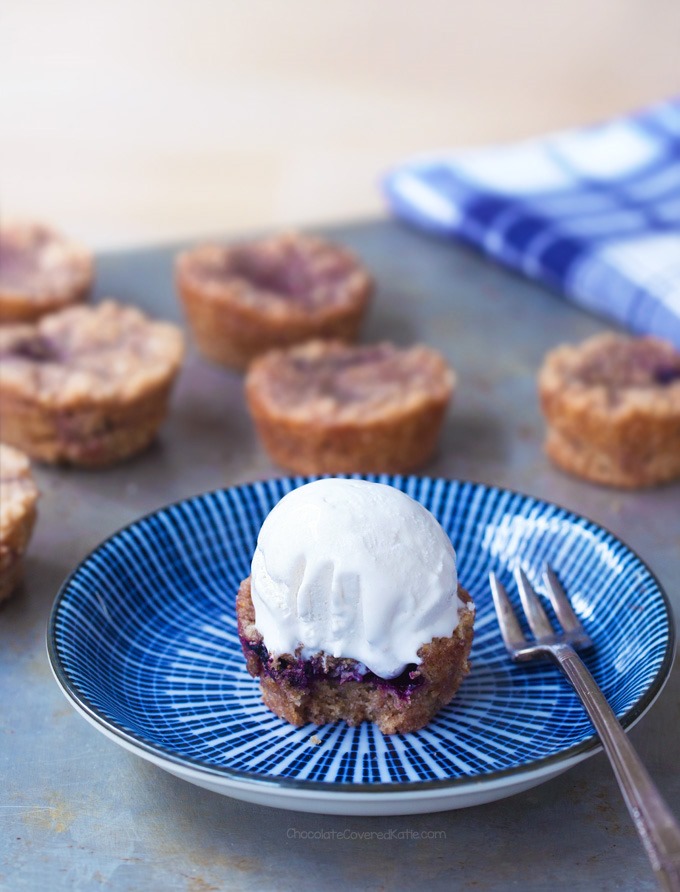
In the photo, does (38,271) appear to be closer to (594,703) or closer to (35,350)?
(35,350)

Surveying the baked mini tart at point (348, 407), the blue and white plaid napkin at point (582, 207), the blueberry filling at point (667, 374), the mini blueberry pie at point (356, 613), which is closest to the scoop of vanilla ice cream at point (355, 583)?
the mini blueberry pie at point (356, 613)

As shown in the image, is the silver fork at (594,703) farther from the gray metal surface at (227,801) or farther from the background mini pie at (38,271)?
the background mini pie at (38,271)

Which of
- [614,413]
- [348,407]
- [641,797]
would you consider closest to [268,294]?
[348,407]

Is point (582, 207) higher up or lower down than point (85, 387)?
higher up

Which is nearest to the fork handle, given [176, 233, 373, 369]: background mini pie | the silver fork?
the silver fork

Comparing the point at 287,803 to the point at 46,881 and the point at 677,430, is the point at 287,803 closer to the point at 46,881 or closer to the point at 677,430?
the point at 46,881

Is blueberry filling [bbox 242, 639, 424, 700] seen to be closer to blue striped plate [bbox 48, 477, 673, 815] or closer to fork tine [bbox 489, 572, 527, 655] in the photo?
blue striped plate [bbox 48, 477, 673, 815]
